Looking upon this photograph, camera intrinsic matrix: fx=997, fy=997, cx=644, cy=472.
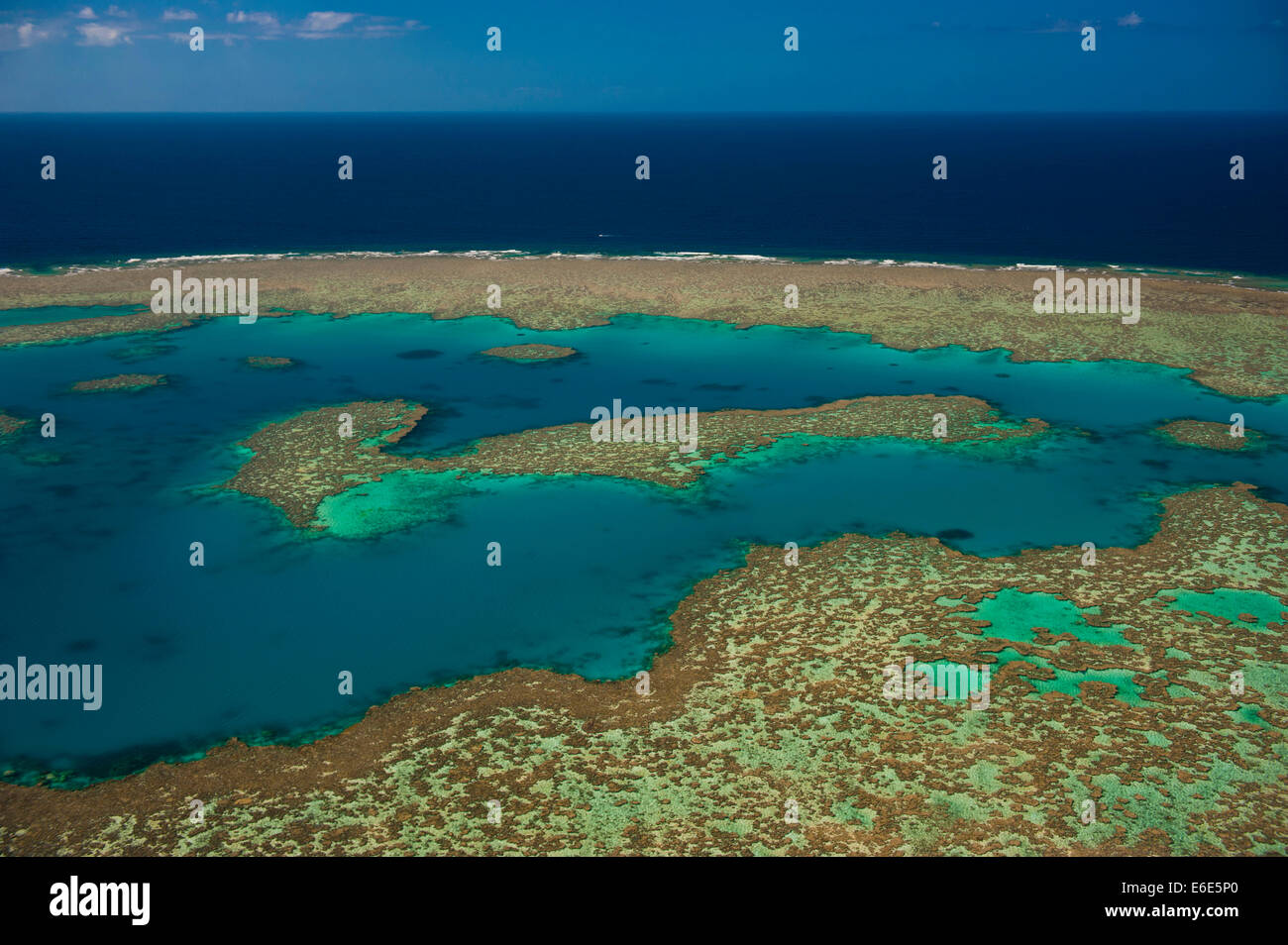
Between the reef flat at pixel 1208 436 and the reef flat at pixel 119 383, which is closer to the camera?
the reef flat at pixel 1208 436

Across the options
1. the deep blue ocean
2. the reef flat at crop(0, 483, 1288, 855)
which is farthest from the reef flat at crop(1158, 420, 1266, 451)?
the deep blue ocean


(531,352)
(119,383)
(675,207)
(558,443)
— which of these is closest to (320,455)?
(558,443)

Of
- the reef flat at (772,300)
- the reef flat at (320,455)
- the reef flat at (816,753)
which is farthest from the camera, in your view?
the reef flat at (772,300)

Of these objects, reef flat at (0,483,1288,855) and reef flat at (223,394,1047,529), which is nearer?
reef flat at (0,483,1288,855)

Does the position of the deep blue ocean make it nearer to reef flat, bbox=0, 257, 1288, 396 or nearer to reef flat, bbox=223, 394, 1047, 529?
reef flat, bbox=0, 257, 1288, 396

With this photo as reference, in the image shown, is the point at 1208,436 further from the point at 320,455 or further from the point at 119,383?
the point at 119,383

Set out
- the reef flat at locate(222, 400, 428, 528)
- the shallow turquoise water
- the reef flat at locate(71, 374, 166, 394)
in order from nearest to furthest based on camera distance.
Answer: the shallow turquoise water → the reef flat at locate(222, 400, 428, 528) → the reef flat at locate(71, 374, 166, 394)

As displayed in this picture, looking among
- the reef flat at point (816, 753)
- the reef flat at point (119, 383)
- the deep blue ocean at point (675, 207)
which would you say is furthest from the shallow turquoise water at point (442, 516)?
the deep blue ocean at point (675, 207)

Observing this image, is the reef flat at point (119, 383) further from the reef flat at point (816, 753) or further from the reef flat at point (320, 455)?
the reef flat at point (816, 753)
